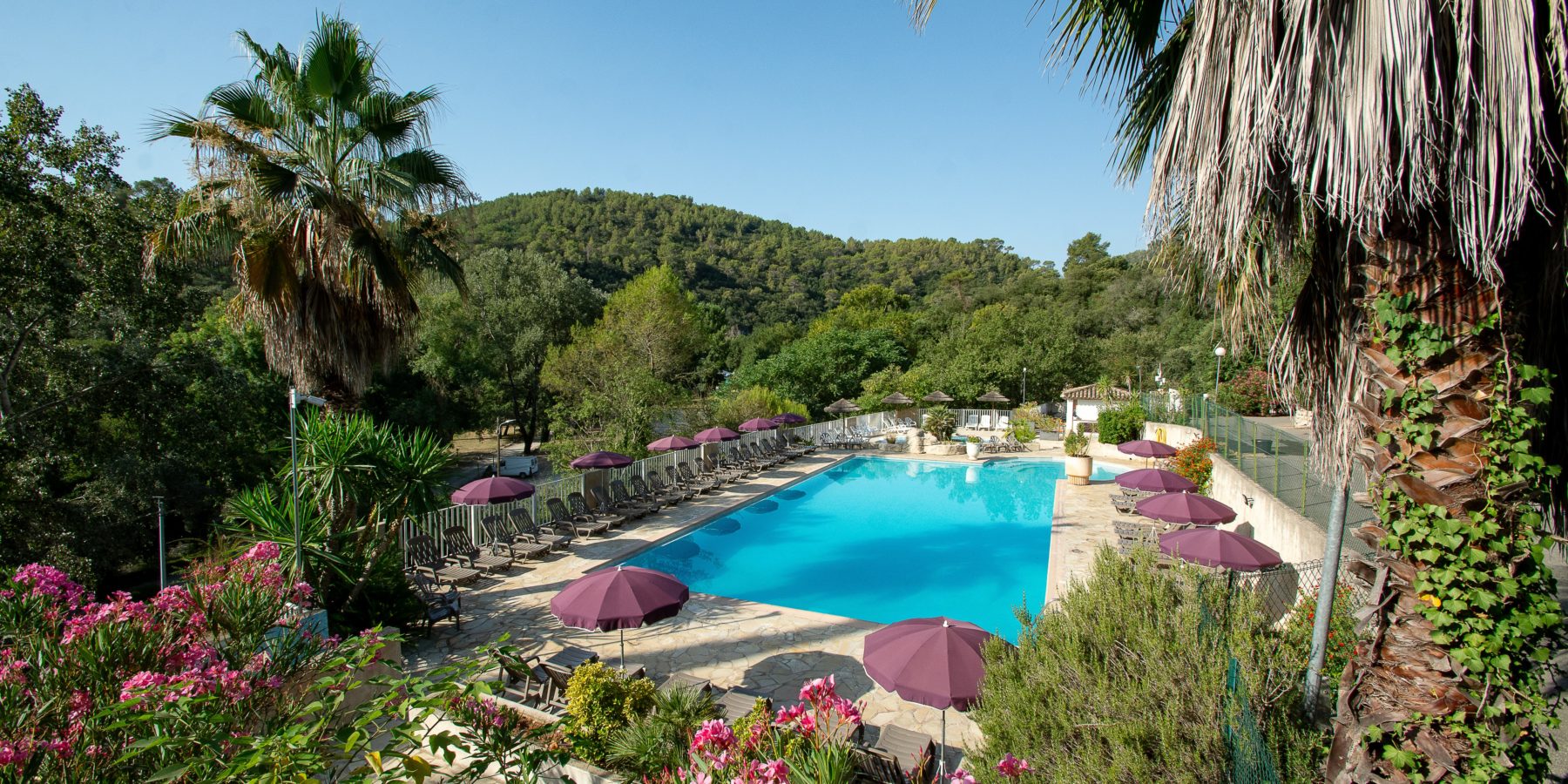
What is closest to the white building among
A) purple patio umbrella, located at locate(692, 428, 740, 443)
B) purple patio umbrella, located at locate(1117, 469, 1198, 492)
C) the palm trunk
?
purple patio umbrella, located at locate(1117, 469, 1198, 492)

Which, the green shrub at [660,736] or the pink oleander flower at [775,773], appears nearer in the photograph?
the pink oleander flower at [775,773]

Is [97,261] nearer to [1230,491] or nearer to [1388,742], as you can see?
[1388,742]

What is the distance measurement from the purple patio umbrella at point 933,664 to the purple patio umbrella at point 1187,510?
6158mm

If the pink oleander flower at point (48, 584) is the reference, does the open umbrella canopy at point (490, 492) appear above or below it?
below

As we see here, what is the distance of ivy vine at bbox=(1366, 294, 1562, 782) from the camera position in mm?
2809

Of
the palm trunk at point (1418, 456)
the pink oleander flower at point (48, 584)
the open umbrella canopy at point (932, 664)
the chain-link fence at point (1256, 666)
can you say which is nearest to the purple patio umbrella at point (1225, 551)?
the chain-link fence at point (1256, 666)

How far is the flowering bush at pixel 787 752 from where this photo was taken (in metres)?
2.83

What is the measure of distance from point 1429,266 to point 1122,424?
855 inches

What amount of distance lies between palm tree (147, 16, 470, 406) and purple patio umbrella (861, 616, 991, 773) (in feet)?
24.6

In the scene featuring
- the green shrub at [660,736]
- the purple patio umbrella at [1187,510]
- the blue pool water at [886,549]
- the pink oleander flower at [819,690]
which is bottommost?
the blue pool water at [886,549]

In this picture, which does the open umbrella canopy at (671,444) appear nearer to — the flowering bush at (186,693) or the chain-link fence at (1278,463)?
the chain-link fence at (1278,463)

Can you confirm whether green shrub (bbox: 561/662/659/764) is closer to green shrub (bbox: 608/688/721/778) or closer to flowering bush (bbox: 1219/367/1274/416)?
green shrub (bbox: 608/688/721/778)

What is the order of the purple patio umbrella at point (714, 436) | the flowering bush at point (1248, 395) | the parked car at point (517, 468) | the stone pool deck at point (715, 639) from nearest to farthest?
the stone pool deck at point (715, 639)
the purple patio umbrella at point (714, 436)
the flowering bush at point (1248, 395)
the parked car at point (517, 468)

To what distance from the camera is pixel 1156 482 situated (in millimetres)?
12281
